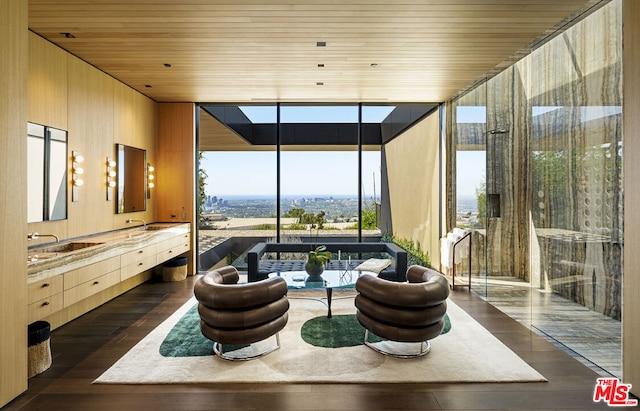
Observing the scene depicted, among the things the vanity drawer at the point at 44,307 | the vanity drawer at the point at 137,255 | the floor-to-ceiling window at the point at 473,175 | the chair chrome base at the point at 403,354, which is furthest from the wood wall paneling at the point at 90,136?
the floor-to-ceiling window at the point at 473,175

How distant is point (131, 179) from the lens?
5695mm

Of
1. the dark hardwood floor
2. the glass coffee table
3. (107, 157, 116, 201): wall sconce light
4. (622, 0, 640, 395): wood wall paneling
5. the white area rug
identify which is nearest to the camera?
the dark hardwood floor

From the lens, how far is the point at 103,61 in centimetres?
463

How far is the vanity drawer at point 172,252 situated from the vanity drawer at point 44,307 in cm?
204

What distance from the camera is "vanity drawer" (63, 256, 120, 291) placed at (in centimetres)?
342

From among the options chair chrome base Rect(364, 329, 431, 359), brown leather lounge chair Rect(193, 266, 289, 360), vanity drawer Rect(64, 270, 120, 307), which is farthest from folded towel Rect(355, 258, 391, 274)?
vanity drawer Rect(64, 270, 120, 307)

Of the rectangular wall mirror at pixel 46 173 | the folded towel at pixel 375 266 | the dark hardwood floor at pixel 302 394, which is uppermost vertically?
the rectangular wall mirror at pixel 46 173

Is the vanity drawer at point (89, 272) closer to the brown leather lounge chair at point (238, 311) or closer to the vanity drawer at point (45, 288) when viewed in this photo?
the vanity drawer at point (45, 288)

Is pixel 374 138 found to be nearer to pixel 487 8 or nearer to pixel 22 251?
pixel 487 8

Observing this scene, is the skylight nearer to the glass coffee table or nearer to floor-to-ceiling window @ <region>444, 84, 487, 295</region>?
floor-to-ceiling window @ <region>444, 84, 487, 295</region>

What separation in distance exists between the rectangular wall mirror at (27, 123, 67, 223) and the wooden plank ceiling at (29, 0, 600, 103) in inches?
38.9

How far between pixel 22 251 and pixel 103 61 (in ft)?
9.25

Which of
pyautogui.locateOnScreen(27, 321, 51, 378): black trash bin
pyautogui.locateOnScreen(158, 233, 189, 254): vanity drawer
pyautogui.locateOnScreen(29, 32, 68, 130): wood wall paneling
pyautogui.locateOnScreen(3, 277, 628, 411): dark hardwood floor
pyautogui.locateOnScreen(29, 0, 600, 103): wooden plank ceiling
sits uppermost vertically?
pyautogui.locateOnScreen(29, 0, 600, 103): wooden plank ceiling

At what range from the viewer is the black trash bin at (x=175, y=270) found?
6129 mm
